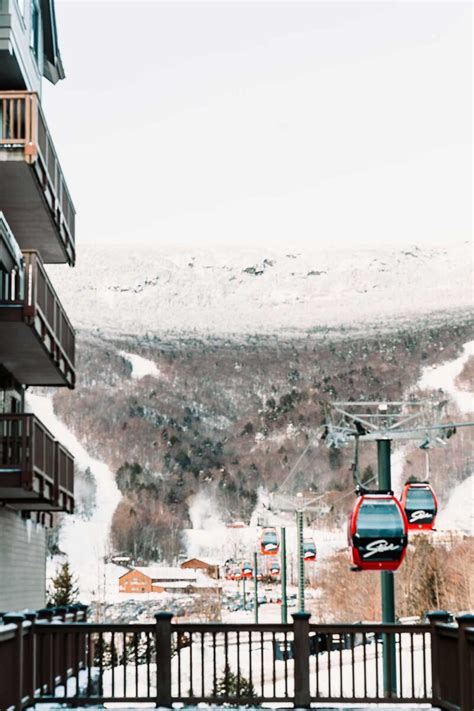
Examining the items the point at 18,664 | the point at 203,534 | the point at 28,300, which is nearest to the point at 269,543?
the point at 28,300

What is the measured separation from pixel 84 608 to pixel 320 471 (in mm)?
173030

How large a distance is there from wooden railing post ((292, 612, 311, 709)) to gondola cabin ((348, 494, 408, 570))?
6164 mm

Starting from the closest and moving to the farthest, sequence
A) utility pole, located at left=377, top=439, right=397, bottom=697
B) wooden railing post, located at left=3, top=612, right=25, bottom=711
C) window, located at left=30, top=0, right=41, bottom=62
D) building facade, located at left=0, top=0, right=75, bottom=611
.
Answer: wooden railing post, located at left=3, top=612, right=25, bottom=711 → utility pole, located at left=377, top=439, right=397, bottom=697 → building facade, located at left=0, top=0, right=75, bottom=611 → window, located at left=30, top=0, right=41, bottom=62

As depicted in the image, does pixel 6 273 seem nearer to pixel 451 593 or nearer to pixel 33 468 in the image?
pixel 33 468

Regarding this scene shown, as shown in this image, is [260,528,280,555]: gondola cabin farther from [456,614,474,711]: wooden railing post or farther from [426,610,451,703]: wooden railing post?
[456,614,474,711]: wooden railing post

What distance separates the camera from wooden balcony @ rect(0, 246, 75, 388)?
22.8 metres

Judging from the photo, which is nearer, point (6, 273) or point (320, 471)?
point (6, 273)

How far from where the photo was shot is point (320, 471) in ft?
647

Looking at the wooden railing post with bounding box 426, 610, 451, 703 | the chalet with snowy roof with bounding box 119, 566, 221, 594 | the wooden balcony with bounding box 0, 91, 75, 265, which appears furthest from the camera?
the chalet with snowy roof with bounding box 119, 566, 221, 594

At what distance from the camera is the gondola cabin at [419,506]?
28.4m

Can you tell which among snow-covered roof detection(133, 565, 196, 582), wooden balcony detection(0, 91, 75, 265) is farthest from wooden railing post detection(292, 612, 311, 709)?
snow-covered roof detection(133, 565, 196, 582)

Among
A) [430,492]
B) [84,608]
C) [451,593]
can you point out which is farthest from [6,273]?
[451,593]

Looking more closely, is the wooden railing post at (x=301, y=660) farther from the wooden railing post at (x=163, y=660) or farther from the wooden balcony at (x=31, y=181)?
the wooden balcony at (x=31, y=181)

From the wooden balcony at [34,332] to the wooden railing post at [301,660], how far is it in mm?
8362
